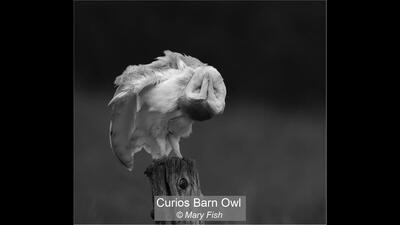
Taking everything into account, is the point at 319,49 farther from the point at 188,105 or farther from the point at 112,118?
the point at 112,118

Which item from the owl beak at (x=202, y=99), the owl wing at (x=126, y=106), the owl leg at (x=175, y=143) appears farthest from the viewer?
the owl leg at (x=175, y=143)

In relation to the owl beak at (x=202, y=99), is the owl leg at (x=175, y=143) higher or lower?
lower

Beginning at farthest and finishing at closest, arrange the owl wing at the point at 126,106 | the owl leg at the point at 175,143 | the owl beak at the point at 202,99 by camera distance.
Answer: the owl leg at the point at 175,143
the owl wing at the point at 126,106
the owl beak at the point at 202,99

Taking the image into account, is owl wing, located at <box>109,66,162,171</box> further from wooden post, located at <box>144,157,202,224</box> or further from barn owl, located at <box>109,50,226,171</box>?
wooden post, located at <box>144,157,202,224</box>

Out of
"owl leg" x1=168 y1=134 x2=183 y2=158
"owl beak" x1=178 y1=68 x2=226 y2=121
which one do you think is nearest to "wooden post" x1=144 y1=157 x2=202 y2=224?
"owl leg" x1=168 y1=134 x2=183 y2=158

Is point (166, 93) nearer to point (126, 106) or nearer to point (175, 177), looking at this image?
point (126, 106)

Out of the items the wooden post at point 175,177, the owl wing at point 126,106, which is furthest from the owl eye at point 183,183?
the owl wing at point 126,106

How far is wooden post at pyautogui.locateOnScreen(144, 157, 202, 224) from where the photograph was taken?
586 cm

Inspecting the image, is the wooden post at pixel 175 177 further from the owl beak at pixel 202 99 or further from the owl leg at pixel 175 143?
the owl beak at pixel 202 99

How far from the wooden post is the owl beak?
1.16 feet

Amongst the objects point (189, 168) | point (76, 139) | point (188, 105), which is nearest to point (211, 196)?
point (189, 168)

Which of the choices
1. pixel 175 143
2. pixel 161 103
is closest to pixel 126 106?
pixel 161 103

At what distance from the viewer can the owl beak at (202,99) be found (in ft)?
19.1

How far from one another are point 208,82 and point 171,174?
720 millimetres
